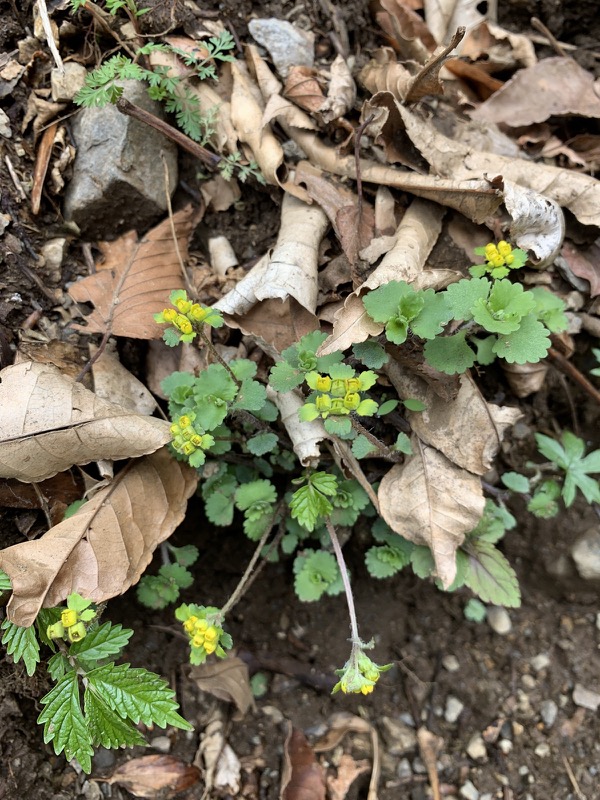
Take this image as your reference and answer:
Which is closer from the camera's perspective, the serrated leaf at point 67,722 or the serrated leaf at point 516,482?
the serrated leaf at point 67,722

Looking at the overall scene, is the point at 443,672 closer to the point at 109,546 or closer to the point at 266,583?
the point at 266,583

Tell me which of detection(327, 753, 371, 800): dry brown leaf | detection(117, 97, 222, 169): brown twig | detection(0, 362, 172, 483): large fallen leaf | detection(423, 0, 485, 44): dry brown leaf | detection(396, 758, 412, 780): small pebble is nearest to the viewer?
detection(0, 362, 172, 483): large fallen leaf

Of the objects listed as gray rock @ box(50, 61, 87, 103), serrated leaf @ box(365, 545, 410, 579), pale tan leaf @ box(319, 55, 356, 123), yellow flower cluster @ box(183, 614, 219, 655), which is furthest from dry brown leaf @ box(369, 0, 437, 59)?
yellow flower cluster @ box(183, 614, 219, 655)

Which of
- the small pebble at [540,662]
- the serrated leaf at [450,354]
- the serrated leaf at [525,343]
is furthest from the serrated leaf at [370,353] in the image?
the small pebble at [540,662]

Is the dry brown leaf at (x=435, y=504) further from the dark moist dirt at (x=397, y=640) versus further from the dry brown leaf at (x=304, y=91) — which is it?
the dry brown leaf at (x=304, y=91)

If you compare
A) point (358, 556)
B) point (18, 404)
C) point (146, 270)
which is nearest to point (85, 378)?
point (18, 404)

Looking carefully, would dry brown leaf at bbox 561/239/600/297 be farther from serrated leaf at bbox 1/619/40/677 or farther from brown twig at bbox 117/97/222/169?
serrated leaf at bbox 1/619/40/677

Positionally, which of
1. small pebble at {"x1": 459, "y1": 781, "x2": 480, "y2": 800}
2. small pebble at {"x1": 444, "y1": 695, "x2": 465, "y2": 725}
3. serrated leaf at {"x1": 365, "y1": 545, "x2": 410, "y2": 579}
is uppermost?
serrated leaf at {"x1": 365, "y1": 545, "x2": 410, "y2": 579}
